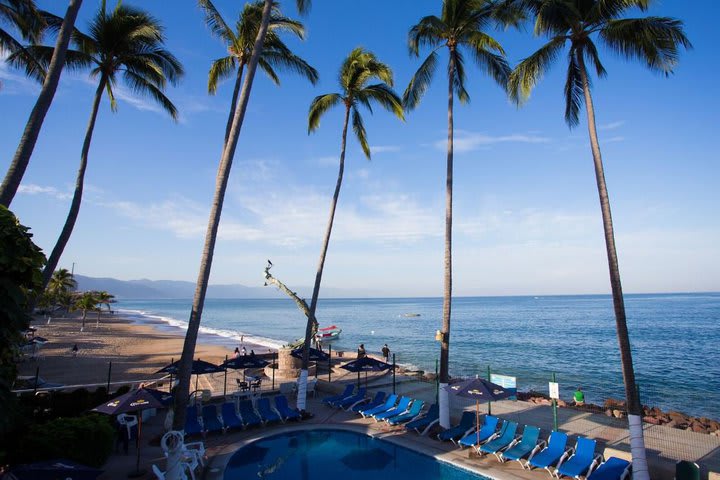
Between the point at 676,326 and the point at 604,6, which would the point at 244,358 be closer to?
the point at 604,6

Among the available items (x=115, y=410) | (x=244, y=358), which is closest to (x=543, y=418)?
(x=244, y=358)

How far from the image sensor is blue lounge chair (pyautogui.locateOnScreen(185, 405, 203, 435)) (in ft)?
42.6

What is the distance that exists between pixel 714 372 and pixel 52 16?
152 ft

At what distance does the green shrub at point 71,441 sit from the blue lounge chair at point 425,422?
873 centimetres

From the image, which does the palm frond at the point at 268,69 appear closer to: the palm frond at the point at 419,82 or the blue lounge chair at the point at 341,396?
the palm frond at the point at 419,82

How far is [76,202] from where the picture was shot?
13.7 meters

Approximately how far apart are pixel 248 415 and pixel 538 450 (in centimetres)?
956

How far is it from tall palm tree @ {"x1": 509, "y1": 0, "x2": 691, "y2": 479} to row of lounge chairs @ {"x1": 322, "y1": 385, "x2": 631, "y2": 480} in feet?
3.09

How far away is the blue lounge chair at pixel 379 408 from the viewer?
596 inches

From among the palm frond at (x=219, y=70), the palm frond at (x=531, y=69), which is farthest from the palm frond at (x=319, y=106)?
the palm frond at (x=531, y=69)

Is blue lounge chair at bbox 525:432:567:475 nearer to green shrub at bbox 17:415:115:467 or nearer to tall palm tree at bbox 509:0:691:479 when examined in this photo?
tall palm tree at bbox 509:0:691:479

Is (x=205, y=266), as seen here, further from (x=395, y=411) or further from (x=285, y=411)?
(x=395, y=411)

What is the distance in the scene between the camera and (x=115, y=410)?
996 centimetres

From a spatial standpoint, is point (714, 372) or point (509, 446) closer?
point (509, 446)
